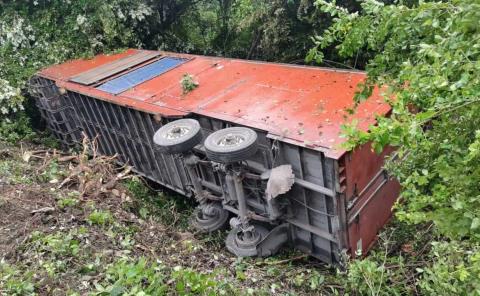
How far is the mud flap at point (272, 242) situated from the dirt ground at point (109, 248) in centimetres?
12

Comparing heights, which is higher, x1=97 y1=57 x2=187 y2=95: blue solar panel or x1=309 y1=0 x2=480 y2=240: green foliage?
x1=309 y1=0 x2=480 y2=240: green foliage

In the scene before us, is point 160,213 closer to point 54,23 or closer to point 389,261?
point 389,261

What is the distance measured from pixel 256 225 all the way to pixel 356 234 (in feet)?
4.47

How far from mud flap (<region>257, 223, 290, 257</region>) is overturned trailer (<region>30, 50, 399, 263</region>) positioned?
0.04 ft

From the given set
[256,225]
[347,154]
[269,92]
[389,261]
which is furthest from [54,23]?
[389,261]

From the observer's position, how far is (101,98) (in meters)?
7.10

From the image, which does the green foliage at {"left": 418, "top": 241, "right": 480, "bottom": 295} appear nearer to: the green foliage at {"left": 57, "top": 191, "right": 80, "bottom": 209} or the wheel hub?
the wheel hub

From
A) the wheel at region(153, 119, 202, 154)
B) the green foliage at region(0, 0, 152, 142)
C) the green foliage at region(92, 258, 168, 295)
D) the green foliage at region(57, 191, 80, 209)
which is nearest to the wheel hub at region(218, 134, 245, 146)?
the wheel at region(153, 119, 202, 154)

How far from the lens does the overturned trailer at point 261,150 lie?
15.2 ft

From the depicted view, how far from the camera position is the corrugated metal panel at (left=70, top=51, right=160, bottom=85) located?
26.2 ft

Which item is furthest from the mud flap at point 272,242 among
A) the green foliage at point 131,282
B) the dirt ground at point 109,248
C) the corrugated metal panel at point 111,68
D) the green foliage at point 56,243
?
the corrugated metal panel at point 111,68

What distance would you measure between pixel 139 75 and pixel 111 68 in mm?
1022

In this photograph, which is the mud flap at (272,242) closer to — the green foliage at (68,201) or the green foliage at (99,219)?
the green foliage at (99,219)

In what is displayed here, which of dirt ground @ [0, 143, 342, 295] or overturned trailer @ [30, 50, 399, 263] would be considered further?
overturned trailer @ [30, 50, 399, 263]
